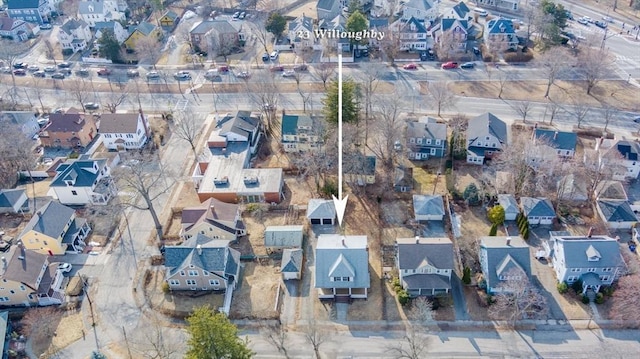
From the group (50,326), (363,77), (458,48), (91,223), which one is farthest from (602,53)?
(50,326)

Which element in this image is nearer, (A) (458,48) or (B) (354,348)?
(B) (354,348)

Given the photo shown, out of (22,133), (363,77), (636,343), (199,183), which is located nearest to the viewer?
(636,343)

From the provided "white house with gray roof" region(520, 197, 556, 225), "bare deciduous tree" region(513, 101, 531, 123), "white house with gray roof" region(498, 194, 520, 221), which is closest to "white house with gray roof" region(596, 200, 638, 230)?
"white house with gray roof" region(520, 197, 556, 225)

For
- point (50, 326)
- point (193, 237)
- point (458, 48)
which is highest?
point (458, 48)

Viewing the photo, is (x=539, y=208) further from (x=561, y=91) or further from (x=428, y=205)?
(x=561, y=91)

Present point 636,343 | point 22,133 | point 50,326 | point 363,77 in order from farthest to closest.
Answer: point 363,77 < point 22,133 < point 50,326 < point 636,343

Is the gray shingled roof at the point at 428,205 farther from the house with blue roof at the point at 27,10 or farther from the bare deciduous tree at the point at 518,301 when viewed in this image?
the house with blue roof at the point at 27,10

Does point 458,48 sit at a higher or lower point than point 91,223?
higher

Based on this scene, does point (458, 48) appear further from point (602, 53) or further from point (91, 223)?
point (91, 223)
